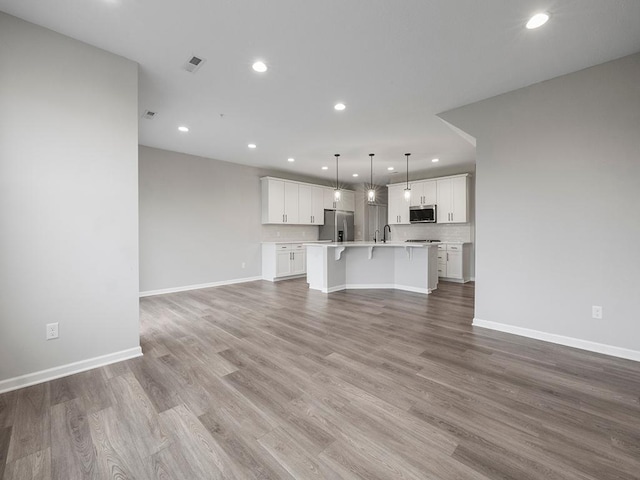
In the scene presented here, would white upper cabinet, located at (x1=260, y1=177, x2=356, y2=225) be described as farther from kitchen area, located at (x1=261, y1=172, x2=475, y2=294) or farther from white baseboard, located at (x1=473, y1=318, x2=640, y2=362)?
white baseboard, located at (x1=473, y1=318, x2=640, y2=362)

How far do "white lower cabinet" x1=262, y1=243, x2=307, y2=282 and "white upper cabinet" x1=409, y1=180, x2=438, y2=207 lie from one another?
3.17 metres

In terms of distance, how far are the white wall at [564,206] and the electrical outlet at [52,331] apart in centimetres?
424

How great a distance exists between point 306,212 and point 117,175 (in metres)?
5.18

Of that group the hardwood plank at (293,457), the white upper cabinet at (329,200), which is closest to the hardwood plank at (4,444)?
the hardwood plank at (293,457)

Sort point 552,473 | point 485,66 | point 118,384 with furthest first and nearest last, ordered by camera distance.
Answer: point 485,66 < point 118,384 < point 552,473

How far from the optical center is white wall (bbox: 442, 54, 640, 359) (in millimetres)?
2564

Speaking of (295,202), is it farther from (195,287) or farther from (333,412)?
(333,412)

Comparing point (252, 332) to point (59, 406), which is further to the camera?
point (252, 332)

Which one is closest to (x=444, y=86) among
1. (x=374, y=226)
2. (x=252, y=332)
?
(x=252, y=332)

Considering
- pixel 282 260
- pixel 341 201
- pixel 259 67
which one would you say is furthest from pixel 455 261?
pixel 259 67

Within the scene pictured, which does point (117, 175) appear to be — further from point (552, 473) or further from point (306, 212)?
point (306, 212)

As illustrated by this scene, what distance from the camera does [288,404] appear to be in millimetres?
1896

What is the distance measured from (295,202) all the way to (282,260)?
158 centimetres

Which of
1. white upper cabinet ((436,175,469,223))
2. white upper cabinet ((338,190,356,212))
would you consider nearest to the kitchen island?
white upper cabinet ((436,175,469,223))
